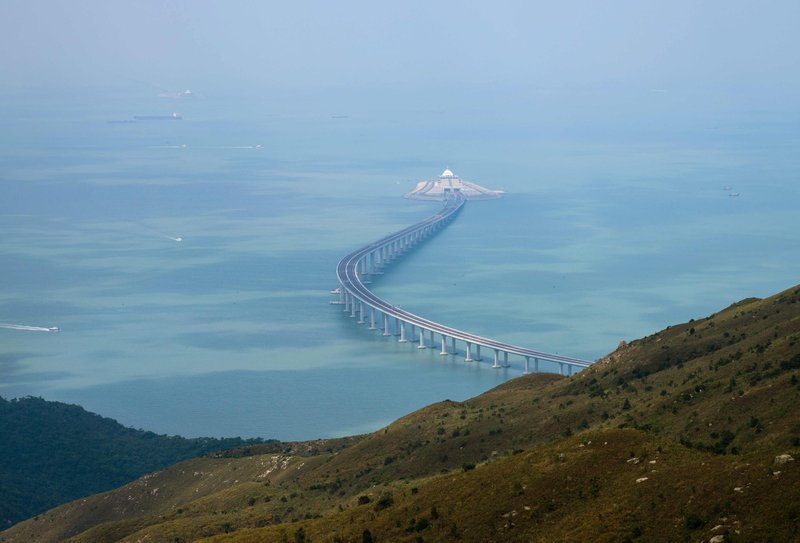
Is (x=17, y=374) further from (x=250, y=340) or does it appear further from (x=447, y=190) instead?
(x=447, y=190)

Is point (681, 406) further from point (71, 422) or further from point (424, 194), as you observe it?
point (424, 194)

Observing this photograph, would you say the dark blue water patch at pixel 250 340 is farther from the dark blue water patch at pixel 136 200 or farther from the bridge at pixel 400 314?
the dark blue water patch at pixel 136 200

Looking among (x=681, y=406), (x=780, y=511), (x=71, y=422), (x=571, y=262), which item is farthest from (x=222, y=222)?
(x=780, y=511)

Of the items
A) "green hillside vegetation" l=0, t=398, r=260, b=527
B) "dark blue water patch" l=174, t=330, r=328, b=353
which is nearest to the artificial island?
"dark blue water patch" l=174, t=330, r=328, b=353

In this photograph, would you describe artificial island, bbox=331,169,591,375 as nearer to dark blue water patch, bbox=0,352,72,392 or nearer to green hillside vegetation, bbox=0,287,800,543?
dark blue water patch, bbox=0,352,72,392

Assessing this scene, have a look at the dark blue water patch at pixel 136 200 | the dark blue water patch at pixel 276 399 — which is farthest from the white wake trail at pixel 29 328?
the dark blue water patch at pixel 136 200
